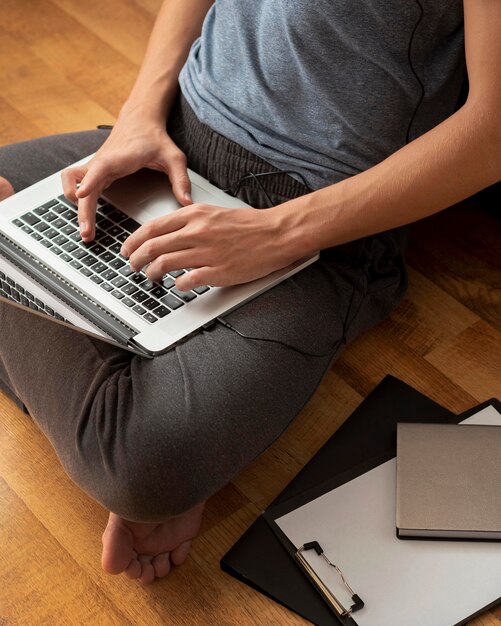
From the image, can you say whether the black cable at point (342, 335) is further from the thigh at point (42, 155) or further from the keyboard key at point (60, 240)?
the thigh at point (42, 155)

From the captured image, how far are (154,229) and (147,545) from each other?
1.36ft

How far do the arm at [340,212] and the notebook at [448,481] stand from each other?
308mm

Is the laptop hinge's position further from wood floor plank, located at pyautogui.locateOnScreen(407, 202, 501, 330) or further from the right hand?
A: wood floor plank, located at pyautogui.locateOnScreen(407, 202, 501, 330)

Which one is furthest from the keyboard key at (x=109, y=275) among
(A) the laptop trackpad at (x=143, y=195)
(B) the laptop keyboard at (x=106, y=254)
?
(A) the laptop trackpad at (x=143, y=195)

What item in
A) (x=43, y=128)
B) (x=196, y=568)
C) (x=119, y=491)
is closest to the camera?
(x=119, y=491)

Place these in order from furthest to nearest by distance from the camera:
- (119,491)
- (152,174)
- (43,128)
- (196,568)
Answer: (43,128) < (152,174) < (196,568) < (119,491)

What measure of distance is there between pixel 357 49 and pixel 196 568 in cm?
72

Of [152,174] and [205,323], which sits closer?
[205,323]

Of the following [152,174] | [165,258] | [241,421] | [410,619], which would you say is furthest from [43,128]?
[410,619]

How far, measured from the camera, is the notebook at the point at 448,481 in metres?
1.25

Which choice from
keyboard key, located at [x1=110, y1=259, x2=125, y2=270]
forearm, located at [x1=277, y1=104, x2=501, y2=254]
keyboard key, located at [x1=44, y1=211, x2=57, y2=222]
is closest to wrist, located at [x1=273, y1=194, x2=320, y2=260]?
forearm, located at [x1=277, y1=104, x2=501, y2=254]

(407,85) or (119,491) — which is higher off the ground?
(407,85)

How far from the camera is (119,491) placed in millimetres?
1178

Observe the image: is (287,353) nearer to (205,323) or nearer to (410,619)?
(205,323)
